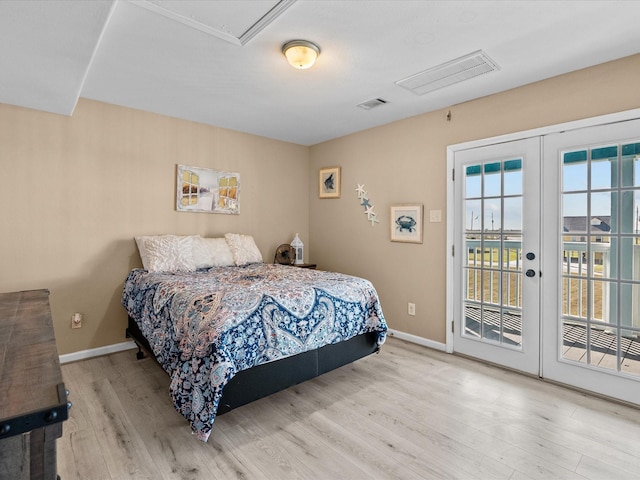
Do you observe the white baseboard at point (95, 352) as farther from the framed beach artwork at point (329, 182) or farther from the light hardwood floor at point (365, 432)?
the framed beach artwork at point (329, 182)

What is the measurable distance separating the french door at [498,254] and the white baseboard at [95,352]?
10.9 feet

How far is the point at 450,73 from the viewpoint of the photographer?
263cm

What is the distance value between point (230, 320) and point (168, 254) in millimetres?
1648

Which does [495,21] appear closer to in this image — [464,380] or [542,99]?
[542,99]

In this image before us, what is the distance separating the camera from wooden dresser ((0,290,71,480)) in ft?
2.72

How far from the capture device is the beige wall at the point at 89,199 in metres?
2.90

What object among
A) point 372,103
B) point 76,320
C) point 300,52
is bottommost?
point 76,320

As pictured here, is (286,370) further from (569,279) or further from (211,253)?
(569,279)

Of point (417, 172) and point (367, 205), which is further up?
point (417, 172)

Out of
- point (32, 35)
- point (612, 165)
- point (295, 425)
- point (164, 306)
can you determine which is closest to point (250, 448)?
point (295, 425)

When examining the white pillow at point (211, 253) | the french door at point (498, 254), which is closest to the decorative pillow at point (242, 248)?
the white pillow at point (211, 253)

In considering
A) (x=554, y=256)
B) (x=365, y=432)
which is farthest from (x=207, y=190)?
(x=554, y=256)

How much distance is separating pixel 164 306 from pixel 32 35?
5.75 feet

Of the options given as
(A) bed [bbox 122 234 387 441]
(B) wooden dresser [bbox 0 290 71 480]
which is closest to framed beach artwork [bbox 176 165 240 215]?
(A) bed [bbox 122 234 387 441]
